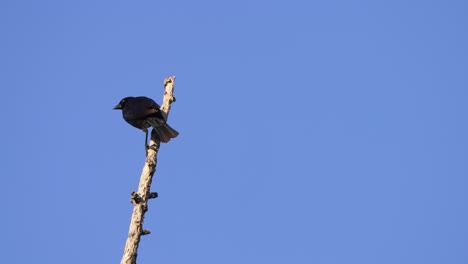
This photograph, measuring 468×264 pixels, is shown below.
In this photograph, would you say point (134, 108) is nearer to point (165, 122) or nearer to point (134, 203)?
point (165, 122)

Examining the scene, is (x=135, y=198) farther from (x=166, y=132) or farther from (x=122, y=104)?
(x=122, y=104)

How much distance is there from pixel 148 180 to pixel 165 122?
154cm

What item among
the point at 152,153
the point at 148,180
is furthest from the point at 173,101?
the point at 148,180

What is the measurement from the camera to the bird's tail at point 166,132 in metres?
8.87

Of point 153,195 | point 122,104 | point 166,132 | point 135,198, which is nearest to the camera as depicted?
point 135,198

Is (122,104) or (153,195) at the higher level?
(122,104)

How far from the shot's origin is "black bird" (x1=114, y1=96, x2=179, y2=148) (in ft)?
29.2

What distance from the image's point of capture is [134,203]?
7.31m

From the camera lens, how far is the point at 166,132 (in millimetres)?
8938

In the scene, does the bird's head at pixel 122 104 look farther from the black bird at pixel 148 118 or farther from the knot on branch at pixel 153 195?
the knot on branch at pixel 153 195

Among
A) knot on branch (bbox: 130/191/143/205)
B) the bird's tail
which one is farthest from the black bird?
knot on branch (bbox: 130/191/143/205)

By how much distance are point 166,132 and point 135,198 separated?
1.87 meters

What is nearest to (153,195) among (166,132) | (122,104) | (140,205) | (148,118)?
(140,205)

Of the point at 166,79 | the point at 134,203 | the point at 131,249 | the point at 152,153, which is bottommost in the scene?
the point at 131,249
